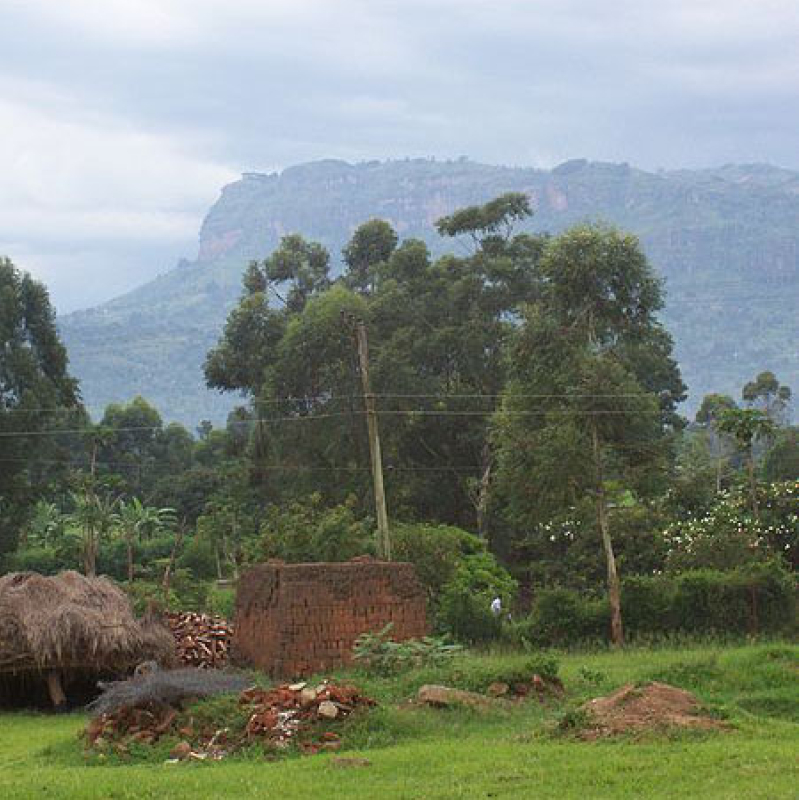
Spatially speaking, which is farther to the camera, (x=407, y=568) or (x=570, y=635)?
(x=570, y=635)

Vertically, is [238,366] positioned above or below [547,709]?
above

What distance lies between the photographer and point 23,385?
5241 centimetres

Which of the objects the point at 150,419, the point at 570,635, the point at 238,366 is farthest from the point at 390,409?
the point at 150,419

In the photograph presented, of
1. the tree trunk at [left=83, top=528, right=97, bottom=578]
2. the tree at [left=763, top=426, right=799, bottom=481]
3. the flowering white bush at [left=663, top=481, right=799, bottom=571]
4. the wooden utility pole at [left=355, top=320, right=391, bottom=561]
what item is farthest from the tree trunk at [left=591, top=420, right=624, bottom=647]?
the tree at [left=763, top=426, right=799, bottom=481]

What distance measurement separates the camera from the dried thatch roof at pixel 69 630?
25.2 metres

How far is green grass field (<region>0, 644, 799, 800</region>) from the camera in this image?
1330 cm

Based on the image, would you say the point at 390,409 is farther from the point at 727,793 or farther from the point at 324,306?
the point at 727,793

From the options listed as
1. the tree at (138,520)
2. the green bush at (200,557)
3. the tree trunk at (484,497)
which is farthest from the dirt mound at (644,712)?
the tree at (138,520)

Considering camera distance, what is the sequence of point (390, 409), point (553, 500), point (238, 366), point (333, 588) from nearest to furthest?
point (333, 588), point (553, 500), point (390, 409), point (238, 366)

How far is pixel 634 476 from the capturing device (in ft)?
109

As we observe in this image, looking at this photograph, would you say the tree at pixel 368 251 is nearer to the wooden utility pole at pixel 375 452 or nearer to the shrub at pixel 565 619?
the wooden utility pole at pixel 375 452

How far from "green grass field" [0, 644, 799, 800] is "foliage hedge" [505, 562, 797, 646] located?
9194 mm

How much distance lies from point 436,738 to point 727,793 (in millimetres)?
5055

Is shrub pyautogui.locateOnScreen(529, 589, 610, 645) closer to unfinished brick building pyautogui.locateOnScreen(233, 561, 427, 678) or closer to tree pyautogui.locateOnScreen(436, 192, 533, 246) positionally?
unfinished brick building pyautogui.locateOnScreen(233, 561, 427, 678)
